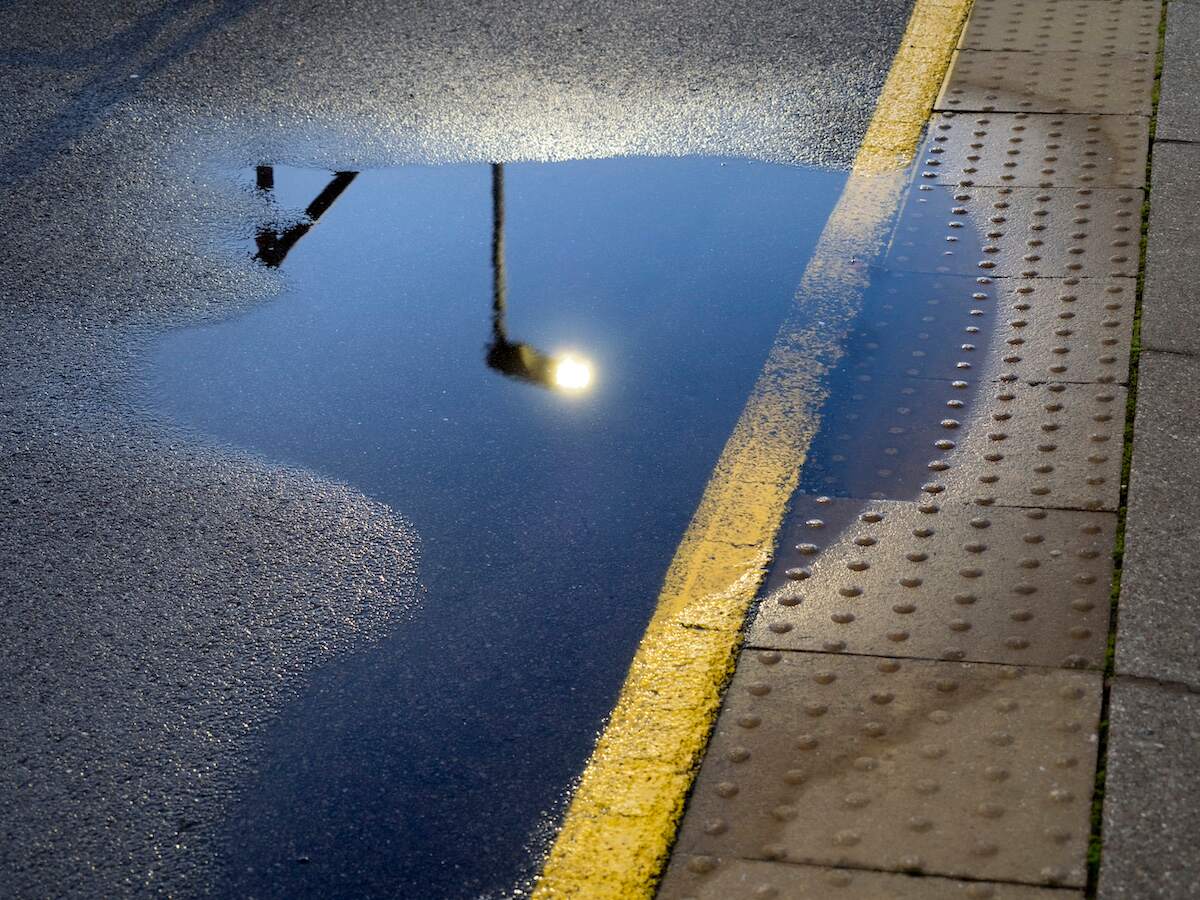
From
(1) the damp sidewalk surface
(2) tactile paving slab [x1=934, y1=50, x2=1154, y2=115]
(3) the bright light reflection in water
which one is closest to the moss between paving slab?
(1) the damp sidewalk surface

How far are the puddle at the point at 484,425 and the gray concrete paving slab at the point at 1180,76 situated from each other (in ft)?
4.07

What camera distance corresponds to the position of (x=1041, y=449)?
3.48 metres

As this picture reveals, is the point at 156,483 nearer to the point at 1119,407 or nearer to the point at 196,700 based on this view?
the point at 196,700

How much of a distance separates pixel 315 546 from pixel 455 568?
0.35 meters

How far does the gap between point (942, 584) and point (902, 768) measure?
588mm

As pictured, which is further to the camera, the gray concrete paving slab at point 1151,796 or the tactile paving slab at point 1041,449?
the tactile paving slab at point 1041,449

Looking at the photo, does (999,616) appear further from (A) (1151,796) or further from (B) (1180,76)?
(B) (1180,76)

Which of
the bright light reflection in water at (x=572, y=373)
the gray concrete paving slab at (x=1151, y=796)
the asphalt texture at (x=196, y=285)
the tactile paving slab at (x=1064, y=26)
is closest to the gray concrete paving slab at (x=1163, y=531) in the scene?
the gray concrete paving slab at (x=1151, y=796)

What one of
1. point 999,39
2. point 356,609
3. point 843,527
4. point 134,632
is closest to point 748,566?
point 843,527

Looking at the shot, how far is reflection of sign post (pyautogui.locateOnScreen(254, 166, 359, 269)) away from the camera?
15.7ft

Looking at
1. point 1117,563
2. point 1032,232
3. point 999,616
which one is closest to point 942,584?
point 999,616

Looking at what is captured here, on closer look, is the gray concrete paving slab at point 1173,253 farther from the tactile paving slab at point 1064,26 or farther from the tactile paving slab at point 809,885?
the tactile paving slab at point 809,885

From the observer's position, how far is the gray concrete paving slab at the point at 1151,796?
2270mm

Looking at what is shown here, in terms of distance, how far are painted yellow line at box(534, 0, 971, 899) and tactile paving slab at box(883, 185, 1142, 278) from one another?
137 mm
